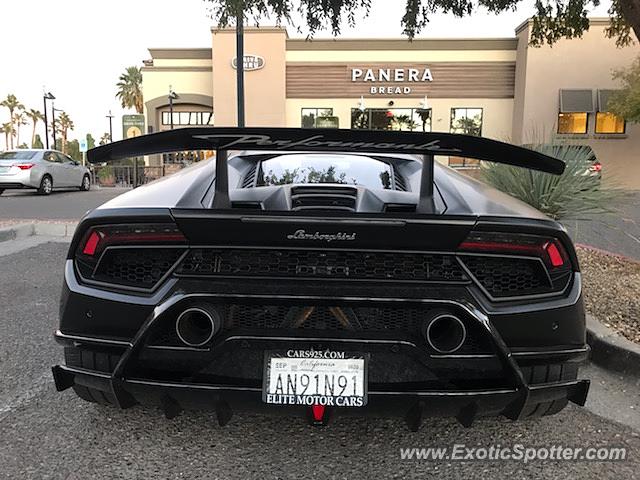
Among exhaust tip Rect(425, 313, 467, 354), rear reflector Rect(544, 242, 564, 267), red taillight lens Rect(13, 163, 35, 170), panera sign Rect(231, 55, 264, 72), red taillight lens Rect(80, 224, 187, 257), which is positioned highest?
panera sign Rect(231, 55, 264, 72)

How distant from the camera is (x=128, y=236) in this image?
2.00m

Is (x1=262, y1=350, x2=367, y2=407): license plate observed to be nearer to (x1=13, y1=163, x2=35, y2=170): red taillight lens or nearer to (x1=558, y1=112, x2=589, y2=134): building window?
(x1=13, y1=163, x2=35, y2=170): red taillight lens

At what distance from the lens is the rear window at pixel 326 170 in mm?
2650

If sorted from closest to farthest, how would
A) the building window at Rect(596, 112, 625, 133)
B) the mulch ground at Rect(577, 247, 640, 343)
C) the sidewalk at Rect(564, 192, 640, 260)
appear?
the mulch ground at Rect(577, 247, 640, 343), the sidewalk at Rect(564, 192, 640, 260), the building window at Rect(596, 112, 625, 133)

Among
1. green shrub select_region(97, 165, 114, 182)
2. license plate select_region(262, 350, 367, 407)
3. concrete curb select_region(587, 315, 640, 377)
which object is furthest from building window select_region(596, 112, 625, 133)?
license plate select_region(262, 350, 367, 407)

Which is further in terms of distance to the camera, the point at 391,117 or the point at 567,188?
the point at 391,117

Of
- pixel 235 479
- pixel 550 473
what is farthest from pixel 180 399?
pixel 550 473

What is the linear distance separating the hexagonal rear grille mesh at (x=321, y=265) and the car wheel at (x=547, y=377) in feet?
1.44

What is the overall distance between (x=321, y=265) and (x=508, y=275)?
71 centimetres

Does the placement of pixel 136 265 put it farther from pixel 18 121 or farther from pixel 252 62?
pixel 18 121

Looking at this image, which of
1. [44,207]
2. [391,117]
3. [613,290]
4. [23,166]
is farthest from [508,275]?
[391,117]

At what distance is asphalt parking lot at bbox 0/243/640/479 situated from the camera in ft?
7.27

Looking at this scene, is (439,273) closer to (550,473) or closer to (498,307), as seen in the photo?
(498,307)

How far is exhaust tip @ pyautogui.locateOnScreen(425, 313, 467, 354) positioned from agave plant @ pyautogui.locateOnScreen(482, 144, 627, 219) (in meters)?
3.78
